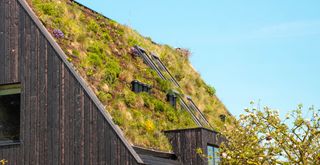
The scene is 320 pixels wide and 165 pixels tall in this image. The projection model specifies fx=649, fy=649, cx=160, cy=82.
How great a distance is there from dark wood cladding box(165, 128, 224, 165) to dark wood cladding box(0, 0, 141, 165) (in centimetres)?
427

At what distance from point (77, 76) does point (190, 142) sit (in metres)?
5.33

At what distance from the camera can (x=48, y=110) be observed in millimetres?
22688

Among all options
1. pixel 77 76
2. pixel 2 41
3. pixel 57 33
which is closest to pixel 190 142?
pixel 77 76

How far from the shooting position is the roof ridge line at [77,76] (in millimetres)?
21219

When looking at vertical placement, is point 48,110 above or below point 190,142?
above

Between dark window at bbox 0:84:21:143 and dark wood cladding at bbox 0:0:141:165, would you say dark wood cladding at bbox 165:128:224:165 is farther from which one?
dark window at bbox 0:84:21:143

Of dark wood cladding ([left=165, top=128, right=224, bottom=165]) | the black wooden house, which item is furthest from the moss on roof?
the black wooden house

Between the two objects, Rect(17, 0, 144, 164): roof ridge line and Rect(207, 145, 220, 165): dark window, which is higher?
Rect(17, 0, 144, 164): roof ridge line

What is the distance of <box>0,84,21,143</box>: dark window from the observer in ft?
75.4

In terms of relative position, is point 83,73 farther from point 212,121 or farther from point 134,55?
point 212,121

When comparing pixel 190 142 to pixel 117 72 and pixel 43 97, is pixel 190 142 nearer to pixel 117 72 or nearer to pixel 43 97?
pixel 117 72

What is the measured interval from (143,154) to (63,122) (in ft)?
9.95

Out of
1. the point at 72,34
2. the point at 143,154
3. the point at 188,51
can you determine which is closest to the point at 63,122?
the point at 143,154

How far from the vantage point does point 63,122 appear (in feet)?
73.3
